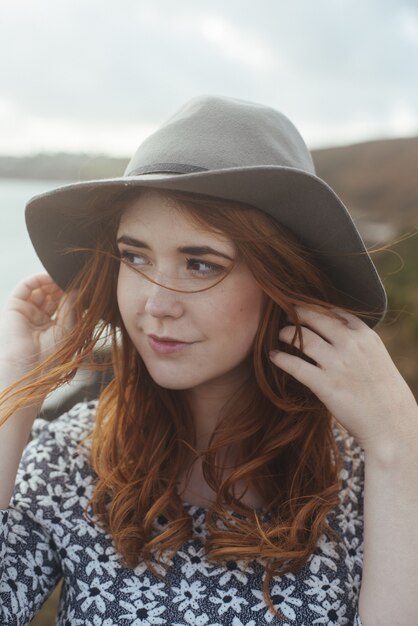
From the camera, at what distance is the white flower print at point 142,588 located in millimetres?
1569

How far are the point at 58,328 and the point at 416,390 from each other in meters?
3.27

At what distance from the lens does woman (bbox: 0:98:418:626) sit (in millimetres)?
1481

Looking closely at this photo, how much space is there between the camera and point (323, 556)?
5.36ft

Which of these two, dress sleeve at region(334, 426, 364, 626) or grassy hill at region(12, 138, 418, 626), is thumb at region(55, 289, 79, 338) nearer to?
dress sleeve at region(334, 426, 364, 626)

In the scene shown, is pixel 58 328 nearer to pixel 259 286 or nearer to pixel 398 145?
pixel 259 286

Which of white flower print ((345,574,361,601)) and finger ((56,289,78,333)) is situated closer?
white flower print ((345,574,361,601))

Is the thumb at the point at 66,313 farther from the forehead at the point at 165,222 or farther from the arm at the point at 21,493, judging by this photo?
the forehead at the point at 165,222

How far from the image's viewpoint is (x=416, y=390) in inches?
175

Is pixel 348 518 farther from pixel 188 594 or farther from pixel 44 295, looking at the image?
pixel 44 295

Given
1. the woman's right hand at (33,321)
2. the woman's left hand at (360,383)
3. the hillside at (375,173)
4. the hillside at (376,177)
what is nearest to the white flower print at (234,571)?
the woman's left hand at (360,383)

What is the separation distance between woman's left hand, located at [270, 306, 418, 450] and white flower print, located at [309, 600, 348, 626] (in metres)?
0.43

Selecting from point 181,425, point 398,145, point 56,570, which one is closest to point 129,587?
point 56,570

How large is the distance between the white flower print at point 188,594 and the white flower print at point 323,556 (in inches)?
12.0

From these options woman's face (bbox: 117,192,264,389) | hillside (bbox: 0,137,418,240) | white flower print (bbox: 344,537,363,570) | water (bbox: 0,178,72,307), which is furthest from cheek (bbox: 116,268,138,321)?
hillside (bbox: 0,137,418,240)
